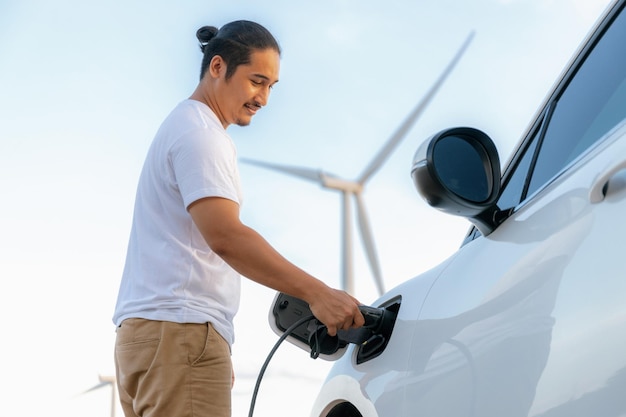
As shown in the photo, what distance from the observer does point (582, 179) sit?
5.66 feet

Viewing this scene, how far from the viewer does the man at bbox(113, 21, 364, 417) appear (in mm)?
2338

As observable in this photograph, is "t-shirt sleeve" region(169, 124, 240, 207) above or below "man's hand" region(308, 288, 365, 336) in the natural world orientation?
above

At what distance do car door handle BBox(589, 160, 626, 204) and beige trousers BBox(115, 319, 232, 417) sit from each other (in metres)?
1.15

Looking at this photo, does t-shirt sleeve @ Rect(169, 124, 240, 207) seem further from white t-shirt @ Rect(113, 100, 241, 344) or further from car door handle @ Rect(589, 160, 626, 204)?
car door handle @ Rect(589, 160, 626, 204)

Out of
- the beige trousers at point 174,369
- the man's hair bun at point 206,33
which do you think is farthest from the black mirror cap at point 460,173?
the man's hair bun at point 206,33

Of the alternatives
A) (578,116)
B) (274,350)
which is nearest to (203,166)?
(274,350)

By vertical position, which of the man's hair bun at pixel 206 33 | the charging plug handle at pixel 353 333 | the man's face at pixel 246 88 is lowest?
the charging plug handle at pixel 353 333

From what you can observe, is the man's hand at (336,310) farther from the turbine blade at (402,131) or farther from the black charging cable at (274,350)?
the turbine blade at (402,131)

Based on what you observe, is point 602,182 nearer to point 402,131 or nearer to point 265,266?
point 265,266

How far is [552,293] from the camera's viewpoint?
1.65 m

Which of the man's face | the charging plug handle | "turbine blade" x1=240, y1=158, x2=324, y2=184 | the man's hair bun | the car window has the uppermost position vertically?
"turbine blade" x1=240, y1=158, x2=324, y2=184

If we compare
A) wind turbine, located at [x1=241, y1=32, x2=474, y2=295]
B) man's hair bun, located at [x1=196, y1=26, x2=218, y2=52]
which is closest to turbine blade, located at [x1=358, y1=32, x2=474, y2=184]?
wind turbine, located at [x1=241, y1=32, x2=474, y2=295]

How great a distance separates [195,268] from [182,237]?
0.10 m

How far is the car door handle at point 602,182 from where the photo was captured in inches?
62.6
